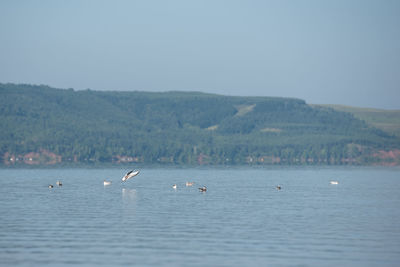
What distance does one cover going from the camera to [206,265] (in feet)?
90.6

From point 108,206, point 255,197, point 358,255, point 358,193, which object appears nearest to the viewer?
point 358,255

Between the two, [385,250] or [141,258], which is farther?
[385,250]

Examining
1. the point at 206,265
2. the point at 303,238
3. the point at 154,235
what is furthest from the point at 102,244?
the point at 303,238

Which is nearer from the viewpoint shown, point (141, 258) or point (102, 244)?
point (141, 258)

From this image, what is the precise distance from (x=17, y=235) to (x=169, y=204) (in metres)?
18.3

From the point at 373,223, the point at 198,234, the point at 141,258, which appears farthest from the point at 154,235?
the point at 373,223

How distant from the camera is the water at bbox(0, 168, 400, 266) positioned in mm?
29234

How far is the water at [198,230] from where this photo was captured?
29234 millimetres

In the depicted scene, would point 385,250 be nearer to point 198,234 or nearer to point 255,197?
point 198,234

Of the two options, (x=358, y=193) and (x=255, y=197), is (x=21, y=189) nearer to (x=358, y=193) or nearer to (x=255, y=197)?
(x=255, y=197)

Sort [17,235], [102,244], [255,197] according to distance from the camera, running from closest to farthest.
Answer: [102,244], [17,235], [255,197]

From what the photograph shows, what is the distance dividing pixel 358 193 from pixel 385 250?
36.9 meters

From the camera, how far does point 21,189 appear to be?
70.4 m

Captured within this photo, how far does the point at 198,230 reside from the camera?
37.2 metres
